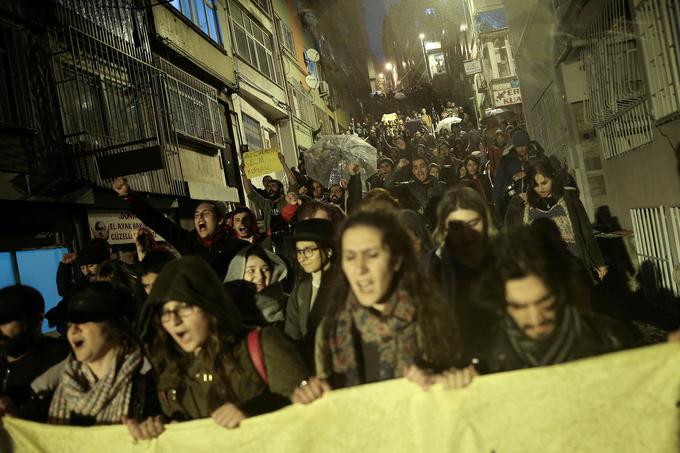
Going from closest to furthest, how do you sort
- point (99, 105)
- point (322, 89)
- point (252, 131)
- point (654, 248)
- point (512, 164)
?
point (654, 248) < point (512, 164) < point (99, 105) < point (252, 131) < point (322, 89)

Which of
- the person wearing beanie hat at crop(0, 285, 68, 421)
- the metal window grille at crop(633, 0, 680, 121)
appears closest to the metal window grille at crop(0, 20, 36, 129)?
the person wearing beanie hat at crop(0, 285, 68, 421)

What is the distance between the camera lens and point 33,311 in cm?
314

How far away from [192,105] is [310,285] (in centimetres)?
1067

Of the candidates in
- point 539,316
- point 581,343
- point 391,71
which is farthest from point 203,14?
point 391,71

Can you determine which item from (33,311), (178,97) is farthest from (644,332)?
(178,97)

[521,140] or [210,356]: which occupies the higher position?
[521,140]

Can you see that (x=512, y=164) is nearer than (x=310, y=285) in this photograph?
No

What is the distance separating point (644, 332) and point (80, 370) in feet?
17.3

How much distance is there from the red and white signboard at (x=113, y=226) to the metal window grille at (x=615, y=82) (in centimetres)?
822

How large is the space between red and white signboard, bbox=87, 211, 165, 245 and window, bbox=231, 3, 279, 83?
911cm

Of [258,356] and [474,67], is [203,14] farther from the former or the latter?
[474,67]

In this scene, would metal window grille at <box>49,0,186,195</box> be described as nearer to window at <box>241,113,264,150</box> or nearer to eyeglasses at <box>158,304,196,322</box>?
eyeglasses at <box>158,304,196,322</box>

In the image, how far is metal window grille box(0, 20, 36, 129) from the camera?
7.39m

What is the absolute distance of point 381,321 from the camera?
2.21 meters
